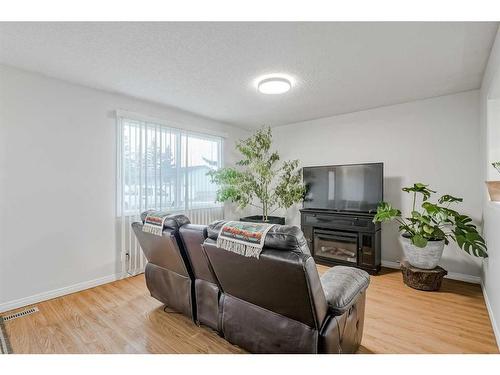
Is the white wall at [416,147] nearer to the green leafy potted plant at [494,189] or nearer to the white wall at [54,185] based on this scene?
the green leafy potted plant at [494,189]

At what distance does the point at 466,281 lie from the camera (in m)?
3.14

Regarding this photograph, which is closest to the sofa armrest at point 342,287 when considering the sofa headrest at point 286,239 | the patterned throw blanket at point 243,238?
the sofa headrest at point 286,239

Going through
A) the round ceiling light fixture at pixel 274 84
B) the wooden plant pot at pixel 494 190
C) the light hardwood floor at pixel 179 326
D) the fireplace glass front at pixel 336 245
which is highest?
the round ceiling light fixture at pixel 274 84

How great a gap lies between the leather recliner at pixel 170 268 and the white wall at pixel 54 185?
1.14m

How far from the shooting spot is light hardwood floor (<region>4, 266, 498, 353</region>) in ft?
6.07

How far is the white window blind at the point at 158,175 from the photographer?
132 inches

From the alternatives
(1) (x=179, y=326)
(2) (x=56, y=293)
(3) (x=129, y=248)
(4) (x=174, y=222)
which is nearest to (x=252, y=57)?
(4) (x=174, y=222)

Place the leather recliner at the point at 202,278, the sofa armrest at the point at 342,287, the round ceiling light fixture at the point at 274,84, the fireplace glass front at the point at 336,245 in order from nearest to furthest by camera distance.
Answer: the sofa armrest at the point at 342,287, the leather recliner at the point at 202,278, the round ceiling light fixture at the point at 274,84, the fireplace glass front at the point at 336,245

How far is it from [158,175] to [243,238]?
262 cm

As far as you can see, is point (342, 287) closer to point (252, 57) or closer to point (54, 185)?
point (252, 57)

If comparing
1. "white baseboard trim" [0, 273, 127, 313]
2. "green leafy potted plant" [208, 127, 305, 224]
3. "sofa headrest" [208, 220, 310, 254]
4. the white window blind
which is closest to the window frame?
the white window blind

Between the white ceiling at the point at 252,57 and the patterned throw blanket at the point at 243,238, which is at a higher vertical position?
the white ceiling at the point at 252,57

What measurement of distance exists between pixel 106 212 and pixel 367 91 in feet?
12.1
